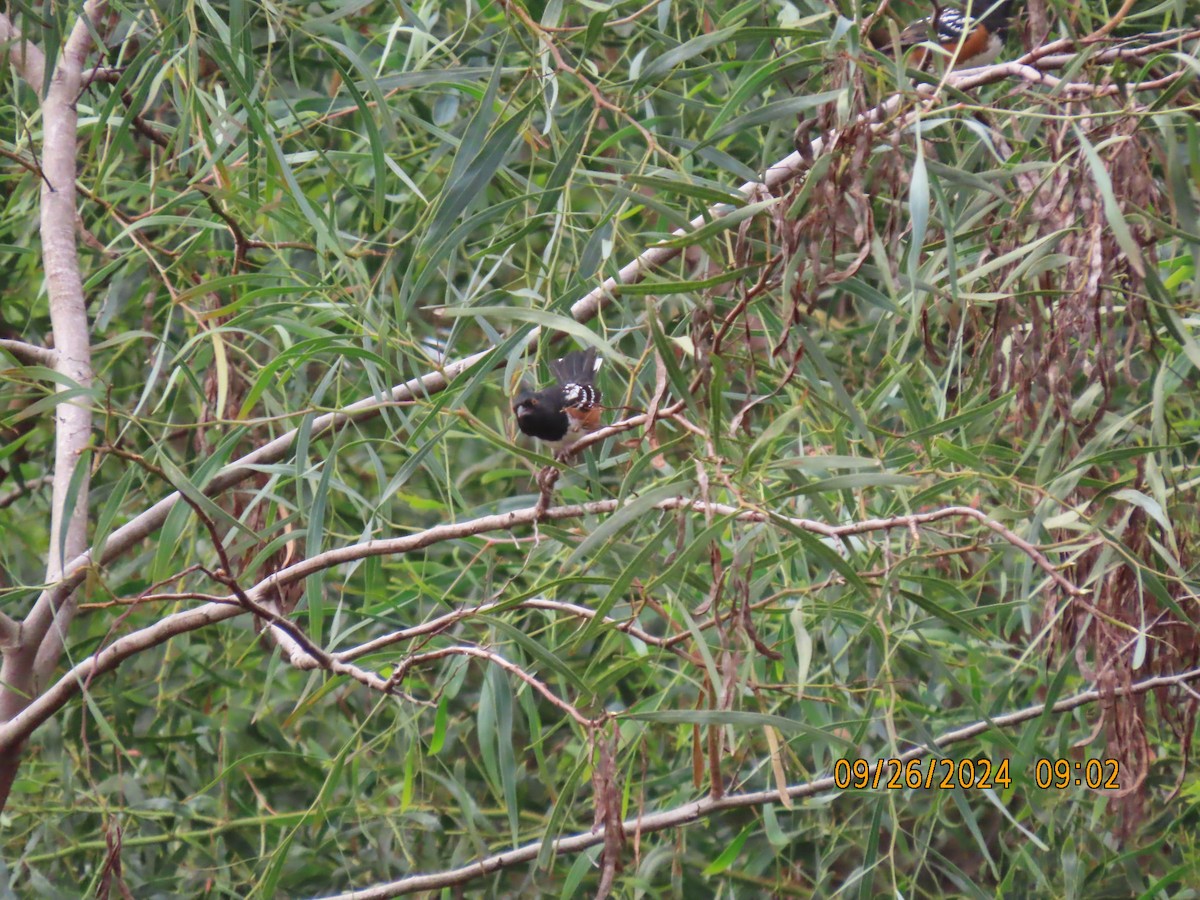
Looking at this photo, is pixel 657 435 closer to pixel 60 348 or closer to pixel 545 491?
pixel 545 491

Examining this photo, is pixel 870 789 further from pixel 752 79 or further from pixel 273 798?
pixel 273 798

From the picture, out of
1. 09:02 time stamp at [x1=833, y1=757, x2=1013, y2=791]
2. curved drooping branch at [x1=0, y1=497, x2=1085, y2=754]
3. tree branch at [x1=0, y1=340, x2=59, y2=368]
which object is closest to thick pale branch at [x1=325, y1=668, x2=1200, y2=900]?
09:02 time stamp at [x1=833, y1=757, x2=1013, y2=791]

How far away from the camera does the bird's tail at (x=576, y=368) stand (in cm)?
392

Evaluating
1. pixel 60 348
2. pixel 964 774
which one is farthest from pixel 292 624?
pixel 964 774

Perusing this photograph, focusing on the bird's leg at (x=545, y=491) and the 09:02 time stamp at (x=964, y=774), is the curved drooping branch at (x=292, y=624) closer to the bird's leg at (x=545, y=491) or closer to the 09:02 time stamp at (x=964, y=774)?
the bird's leg at (x=545, y=491)

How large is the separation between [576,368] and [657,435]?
2.16m

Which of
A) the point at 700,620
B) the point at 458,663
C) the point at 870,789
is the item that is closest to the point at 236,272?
the point at 458,663

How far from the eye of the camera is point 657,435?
6.54 ft

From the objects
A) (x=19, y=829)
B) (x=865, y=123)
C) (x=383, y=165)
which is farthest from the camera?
(x=19, y=829)

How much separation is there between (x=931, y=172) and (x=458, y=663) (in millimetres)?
1117

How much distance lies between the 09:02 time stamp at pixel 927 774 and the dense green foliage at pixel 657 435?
5cm

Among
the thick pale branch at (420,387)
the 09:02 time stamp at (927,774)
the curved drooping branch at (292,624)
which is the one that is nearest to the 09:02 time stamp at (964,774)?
the 09:02 time stamp at (927,774)

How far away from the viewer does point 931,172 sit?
145 cm

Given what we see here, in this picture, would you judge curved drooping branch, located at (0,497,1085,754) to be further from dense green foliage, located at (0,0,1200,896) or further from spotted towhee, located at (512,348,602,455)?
spotted towhee, located at (512,348,602,455)
